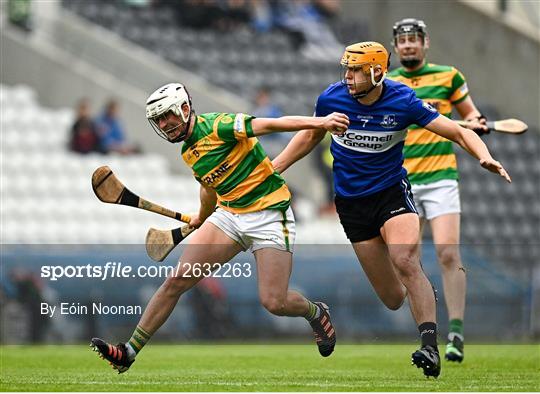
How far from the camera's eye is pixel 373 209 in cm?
929

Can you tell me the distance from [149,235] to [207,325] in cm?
503

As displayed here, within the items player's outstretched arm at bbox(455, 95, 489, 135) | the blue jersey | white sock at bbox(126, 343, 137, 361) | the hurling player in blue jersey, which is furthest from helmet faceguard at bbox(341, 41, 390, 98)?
white sock at bbox(126, 343, 137, 361)

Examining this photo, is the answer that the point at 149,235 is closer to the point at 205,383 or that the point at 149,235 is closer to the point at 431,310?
the point at 205,383

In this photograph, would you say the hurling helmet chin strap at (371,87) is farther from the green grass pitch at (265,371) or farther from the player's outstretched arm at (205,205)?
the green grass pitch at (265,371)

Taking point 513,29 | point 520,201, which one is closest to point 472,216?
point 520,201

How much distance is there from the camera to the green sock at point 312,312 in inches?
373

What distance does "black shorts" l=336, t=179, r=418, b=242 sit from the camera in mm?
9188

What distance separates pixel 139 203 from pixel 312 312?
1464 millimetres

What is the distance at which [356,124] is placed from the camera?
29.9 ft

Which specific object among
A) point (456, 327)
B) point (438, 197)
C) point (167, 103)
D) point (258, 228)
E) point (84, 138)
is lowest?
point (84, 138)

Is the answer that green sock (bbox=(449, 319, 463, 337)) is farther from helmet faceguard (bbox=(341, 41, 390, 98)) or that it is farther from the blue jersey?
helmet faceguard (bbox=(341, 41, 390, 98))

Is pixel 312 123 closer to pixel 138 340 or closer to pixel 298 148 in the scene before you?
pixel 298 148

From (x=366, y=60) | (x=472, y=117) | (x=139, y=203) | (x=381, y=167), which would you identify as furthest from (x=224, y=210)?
(x=472, y=117)

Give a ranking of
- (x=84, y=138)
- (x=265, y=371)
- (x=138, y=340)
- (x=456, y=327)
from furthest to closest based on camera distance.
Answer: (x=84, y=138)
(x=456, y=327)
(x=265, y=371)
(x=138, y=340)
